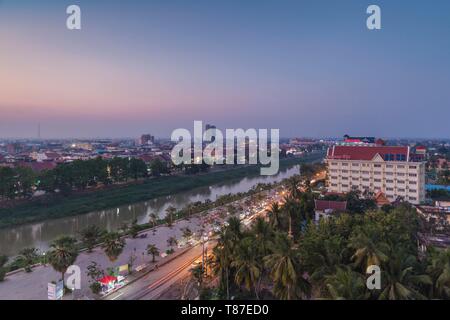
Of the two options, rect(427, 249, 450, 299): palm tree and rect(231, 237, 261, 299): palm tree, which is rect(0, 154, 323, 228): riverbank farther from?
rect(427, 249, 450, 299): palm tree

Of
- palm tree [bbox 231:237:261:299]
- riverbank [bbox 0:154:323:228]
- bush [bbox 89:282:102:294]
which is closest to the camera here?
palm tree [bbox 231:237:261:299]

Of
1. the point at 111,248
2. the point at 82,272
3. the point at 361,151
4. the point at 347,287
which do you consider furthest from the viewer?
the point at 361,151

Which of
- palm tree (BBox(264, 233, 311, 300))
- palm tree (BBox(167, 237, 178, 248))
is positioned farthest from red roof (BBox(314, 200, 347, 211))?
palm tree (BBox(264, 233, 311, 300))

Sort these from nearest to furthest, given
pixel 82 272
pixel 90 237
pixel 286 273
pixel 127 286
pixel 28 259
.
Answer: pixel 286 273, pixel 127 286, pixel 82 272, pixel 28 259, pixel 90 237

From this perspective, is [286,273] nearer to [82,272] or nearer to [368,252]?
[368,252]

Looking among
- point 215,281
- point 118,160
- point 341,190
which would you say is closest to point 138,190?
point 118,160

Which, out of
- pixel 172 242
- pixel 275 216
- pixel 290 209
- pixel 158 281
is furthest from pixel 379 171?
pixel 158 281

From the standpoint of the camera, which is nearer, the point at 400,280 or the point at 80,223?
the point at 400,280
